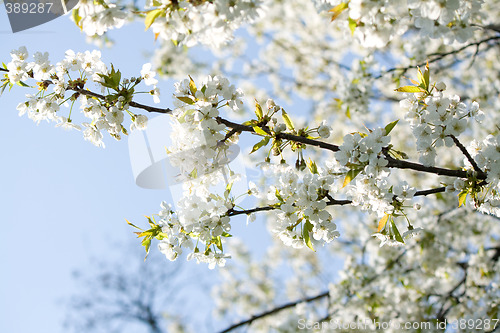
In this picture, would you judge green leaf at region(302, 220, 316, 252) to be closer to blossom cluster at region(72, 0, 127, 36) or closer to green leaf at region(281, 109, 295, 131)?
green leaf at region(281, 109, 295, 131)

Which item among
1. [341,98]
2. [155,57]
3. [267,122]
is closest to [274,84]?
[155,57]

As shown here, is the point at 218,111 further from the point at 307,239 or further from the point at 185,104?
the point at 307,239

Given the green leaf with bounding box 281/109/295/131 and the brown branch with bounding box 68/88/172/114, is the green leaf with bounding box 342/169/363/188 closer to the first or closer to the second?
the green leaf with bounding box 281/109/295/131

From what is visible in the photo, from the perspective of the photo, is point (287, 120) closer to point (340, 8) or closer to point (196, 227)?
point (340, 8)

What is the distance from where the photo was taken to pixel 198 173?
2.01 m

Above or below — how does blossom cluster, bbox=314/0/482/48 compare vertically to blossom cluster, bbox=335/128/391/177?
above

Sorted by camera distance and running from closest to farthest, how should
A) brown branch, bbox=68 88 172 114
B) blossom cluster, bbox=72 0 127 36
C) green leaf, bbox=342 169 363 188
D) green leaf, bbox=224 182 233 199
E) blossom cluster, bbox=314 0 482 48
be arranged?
blossom cluster, bbox=314 0 482 48, blossom cluster, bbox=72 0 127 36, green leaf, bbox=342 169 363 188, brown branch, bbox=68 88 172 114, green leaf, bbox=224 182 233 199

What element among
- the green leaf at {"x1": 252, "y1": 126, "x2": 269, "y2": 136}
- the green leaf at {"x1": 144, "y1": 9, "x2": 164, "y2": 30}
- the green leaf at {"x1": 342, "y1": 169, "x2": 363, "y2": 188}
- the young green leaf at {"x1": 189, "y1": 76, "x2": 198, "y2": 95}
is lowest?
the green leaf at {"x1": 342, "y1": 169, "x2": 363, "y2": 188}

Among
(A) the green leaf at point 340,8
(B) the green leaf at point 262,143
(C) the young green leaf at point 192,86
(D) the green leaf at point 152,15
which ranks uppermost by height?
(D) the green leaf at point 152,15

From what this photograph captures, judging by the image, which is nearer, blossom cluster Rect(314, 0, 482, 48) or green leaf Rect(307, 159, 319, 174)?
blossom cluster Rect(314, 0, 482, 48)

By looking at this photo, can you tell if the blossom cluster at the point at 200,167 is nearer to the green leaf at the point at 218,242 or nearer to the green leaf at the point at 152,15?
the green leaf at the point at 218,242

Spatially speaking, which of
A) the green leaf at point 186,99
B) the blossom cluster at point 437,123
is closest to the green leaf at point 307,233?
the blossom cluster at point 437,123

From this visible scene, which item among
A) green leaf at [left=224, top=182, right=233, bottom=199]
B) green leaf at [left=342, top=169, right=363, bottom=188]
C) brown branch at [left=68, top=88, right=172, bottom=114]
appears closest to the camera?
green leaf at [left=342, top=169, right=363, bottom=188]

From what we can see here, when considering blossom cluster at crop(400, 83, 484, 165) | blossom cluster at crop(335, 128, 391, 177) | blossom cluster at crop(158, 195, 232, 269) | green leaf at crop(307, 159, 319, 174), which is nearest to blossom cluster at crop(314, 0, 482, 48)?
blossom cluster at crop(400, 83, 484, 165)
